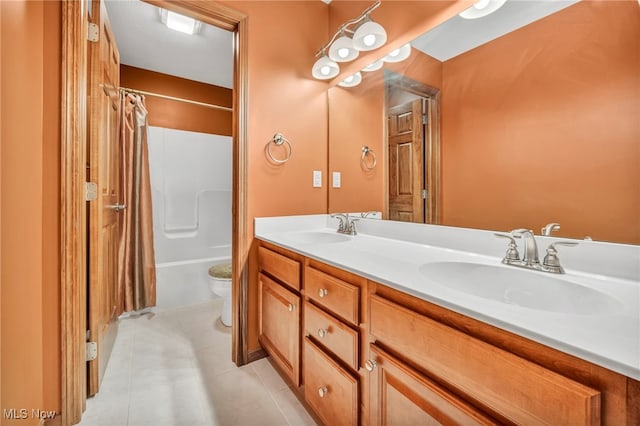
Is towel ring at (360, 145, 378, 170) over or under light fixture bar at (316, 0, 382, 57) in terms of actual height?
under

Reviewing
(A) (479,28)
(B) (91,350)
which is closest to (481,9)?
(A) (479,28)

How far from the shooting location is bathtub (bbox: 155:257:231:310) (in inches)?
97.1

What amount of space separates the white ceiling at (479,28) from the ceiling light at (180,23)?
165 centimetres

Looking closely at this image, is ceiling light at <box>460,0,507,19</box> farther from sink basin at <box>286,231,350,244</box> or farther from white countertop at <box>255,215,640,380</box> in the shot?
sink basin at <box>286,231,350,244</box>

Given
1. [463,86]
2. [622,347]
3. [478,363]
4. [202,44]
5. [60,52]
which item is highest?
[202,44]

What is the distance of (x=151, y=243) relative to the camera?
2354 mm

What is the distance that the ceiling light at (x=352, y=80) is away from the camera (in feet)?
5.86

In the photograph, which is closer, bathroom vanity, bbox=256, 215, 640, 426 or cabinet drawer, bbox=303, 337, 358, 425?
bathroom vanity, bbox=256, 215, 640, 426

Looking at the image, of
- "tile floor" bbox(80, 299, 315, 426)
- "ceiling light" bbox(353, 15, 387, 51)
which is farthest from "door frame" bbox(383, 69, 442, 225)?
"tile floor" bbox(80, 299, 315, 426)

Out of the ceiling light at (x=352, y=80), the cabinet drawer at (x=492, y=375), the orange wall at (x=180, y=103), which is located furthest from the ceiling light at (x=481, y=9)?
the orange wall at (x=180, y=103)

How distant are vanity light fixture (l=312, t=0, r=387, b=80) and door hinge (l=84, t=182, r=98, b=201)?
55.7 inches

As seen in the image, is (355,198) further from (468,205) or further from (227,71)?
(227,71)

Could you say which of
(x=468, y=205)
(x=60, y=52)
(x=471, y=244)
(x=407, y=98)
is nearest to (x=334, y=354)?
(x=471, y=244)

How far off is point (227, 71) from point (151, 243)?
1.84 metres
